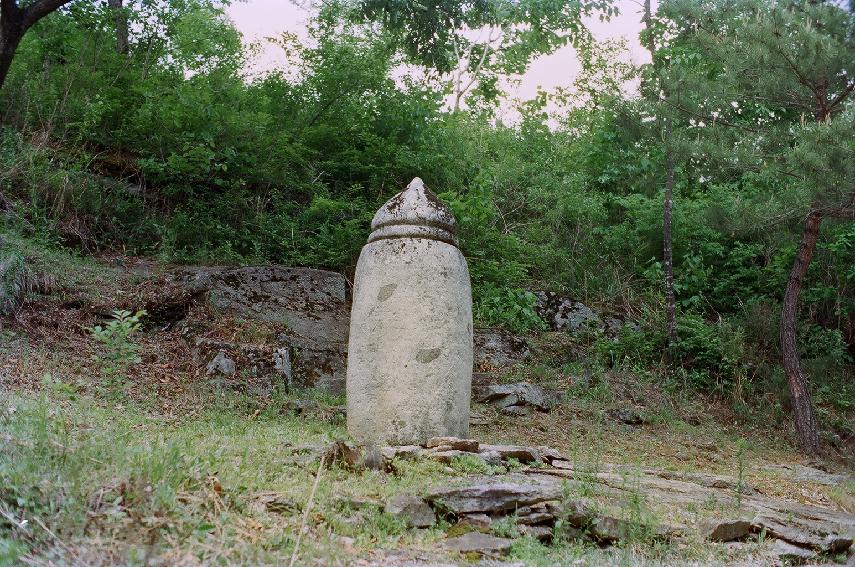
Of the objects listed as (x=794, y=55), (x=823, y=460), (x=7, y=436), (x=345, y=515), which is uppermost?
(x=794, y=55)

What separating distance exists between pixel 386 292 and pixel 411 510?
2.61 metres

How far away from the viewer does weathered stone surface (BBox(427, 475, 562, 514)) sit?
13.7 feet

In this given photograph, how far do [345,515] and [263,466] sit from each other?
85 cm

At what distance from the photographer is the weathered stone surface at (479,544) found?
3.62m

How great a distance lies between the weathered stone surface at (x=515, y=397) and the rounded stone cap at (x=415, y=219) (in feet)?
11.9

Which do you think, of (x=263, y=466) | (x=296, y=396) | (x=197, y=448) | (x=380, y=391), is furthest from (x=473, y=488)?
(x=296, y=396)

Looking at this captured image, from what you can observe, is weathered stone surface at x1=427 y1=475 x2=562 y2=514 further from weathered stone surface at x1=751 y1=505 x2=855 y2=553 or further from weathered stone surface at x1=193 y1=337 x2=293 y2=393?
weathered stone surface at x1=193 y1=337 x2=293 y2=393

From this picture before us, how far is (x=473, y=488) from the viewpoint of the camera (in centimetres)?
428

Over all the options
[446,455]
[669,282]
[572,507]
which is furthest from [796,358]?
[572,507]

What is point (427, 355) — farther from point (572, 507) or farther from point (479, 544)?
point (479, 544)

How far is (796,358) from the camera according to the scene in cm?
1027

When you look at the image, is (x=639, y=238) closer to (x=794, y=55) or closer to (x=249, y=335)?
(x=794, y=55)

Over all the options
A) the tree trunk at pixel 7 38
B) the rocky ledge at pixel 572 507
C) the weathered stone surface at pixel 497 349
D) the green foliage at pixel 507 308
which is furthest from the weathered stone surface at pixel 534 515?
the green foliage at pixel 507 308

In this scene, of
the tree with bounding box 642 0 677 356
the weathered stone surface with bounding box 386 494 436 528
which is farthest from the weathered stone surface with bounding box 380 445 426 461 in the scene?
the tree with bounding box 642 0 677 356
